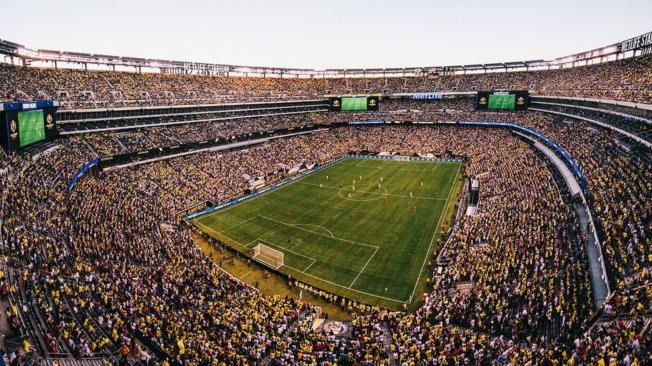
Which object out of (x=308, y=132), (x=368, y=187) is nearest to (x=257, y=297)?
(x=368, y=187)

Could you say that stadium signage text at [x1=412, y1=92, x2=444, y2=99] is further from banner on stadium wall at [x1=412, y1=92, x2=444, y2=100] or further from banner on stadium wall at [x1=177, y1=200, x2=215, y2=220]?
banner on stadium wall at [x1=177, y1=200, x2=215, y2=220]

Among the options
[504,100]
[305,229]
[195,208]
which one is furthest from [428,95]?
[195,208]

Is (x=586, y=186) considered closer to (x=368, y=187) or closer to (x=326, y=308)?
(x=326, y=308)

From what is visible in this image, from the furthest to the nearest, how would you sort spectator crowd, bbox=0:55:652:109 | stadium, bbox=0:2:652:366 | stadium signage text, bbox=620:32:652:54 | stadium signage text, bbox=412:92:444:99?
stadium signage text, bbox=412:92:444:99
stadium signage text, bbox=620:32:652:54
spectator crowd, bbox=0:55:652:109
stadium, bbox=0:2:652:366

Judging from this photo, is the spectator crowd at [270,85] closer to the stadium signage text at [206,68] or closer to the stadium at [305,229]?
the stadium at [305,229]

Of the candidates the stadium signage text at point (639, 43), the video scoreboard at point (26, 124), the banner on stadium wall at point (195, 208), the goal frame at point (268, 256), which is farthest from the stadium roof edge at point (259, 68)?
the goal frame at point (268, 256)

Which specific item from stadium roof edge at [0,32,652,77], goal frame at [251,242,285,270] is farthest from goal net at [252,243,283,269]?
stadium roof edge at [0,32,652,77]
